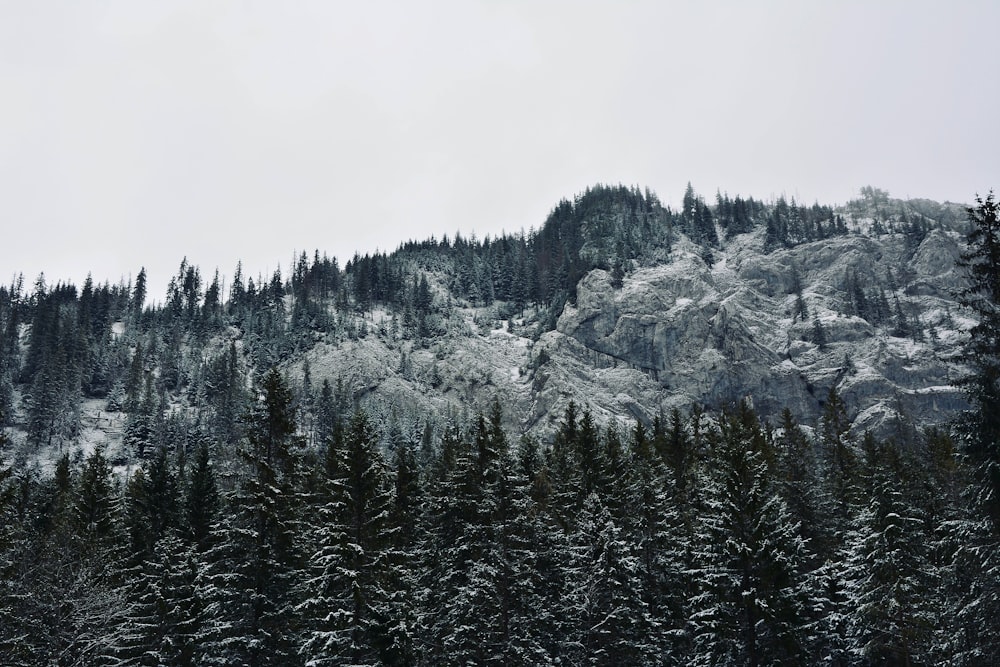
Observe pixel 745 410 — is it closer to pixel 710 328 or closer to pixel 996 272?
pixel 996 272

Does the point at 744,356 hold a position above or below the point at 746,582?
above

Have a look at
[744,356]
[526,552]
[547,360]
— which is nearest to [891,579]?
[526,552]

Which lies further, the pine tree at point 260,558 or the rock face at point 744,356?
the rock face at point 744,356

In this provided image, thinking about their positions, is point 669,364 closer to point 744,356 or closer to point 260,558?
point 744,356

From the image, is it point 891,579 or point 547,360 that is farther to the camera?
point 547,360

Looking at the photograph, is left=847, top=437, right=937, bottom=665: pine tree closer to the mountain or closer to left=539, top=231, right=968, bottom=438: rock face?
the mountain

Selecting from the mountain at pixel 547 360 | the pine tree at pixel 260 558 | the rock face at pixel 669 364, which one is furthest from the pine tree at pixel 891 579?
the rock face at pixel 669 364

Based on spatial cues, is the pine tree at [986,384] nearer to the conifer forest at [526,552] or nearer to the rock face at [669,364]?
the conifer forest at [526,552]

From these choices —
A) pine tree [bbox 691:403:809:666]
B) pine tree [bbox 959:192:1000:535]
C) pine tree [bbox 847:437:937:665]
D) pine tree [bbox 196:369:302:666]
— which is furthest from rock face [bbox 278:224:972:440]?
pine tree [bbox 959:192:1000:535]

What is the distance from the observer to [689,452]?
2034 inches

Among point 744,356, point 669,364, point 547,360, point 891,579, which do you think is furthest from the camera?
point 669,364

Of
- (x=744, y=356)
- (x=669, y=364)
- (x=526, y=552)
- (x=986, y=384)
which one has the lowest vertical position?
(x=526, y=552)

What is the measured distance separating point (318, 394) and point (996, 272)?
146579 mm

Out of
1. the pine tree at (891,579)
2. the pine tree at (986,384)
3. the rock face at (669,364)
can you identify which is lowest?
the pine tree at (891,579)
